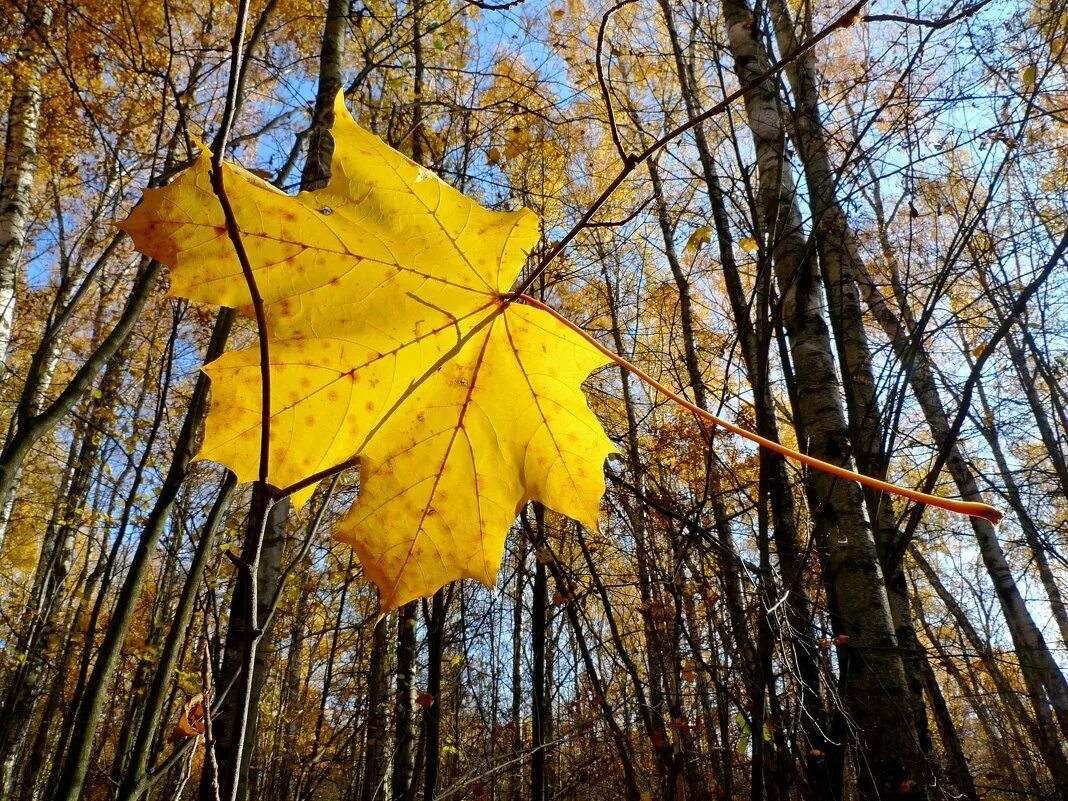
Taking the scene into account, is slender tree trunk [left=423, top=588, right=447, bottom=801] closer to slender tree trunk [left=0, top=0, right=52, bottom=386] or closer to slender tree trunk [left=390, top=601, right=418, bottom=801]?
slender tree trunk [left=390, top=601, right=418, bottom=801]

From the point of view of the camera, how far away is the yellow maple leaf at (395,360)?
2.41 ft

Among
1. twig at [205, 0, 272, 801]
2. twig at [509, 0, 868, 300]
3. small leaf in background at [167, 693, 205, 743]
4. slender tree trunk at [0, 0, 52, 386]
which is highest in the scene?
slender tree trunk at [0, 0, 52, 386]

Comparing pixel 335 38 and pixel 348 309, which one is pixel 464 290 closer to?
pixel 348 309

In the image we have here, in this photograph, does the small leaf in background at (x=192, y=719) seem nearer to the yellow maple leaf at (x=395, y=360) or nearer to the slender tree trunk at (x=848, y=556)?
the yellow maple leaf at (x=395, y=360)

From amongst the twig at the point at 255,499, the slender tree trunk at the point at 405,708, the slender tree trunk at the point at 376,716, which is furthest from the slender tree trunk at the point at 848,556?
the slender tree trunk at the point at 376,716

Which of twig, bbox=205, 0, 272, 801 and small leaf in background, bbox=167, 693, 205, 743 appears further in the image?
small leaf in background, bbox=167, 693, 205, 743

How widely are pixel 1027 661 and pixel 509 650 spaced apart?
20.9 ft

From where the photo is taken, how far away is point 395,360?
0.83m

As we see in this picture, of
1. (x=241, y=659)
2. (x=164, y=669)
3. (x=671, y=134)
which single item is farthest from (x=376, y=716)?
(x=671, y=134)

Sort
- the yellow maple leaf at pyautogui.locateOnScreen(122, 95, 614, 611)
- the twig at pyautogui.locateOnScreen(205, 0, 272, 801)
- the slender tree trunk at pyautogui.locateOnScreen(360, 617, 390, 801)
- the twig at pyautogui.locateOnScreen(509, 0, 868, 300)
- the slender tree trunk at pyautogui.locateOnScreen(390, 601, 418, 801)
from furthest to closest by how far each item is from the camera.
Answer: the slender tree trunk at pyautogui.locateOnScreen(360, 617, 390, 801)
the slender tree trunk at pyautogui.locateOnScreen(390, 601, 418, 801)
the yellow maple leaf at pyautogui.locateOnScreen(122, 95, 614, 611)
the twig at pyautogui.locateOnScreen(509, 0, 868, 300)
the twig at pyautogui.locateOnScreen(205, 0, 272, 801)

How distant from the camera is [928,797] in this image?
161cm

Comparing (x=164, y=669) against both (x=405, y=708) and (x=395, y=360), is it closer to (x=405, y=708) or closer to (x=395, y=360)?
(x=395, y=360)

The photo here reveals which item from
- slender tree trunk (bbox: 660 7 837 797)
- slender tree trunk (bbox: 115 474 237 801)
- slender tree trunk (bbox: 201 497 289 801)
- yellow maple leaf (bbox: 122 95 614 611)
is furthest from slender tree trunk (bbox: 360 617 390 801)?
yellow maple leaf (bbox: 122 95 614 611)

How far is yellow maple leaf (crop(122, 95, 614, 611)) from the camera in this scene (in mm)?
734
